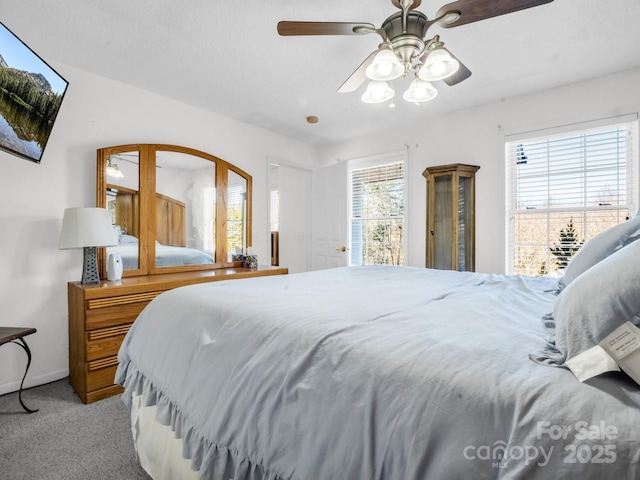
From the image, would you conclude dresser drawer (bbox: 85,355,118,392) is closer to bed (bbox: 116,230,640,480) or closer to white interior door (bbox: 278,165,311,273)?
bed (bbox: 116,230,640,480)

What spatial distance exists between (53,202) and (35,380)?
4.56ft

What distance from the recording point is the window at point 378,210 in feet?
13.7

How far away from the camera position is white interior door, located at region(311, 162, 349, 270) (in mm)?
4469

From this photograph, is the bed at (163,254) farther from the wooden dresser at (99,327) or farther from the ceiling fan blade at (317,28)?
the ceiling fan blade at (317,28)

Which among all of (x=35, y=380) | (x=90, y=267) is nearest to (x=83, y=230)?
(x=90, y=267)

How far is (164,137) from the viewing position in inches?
126

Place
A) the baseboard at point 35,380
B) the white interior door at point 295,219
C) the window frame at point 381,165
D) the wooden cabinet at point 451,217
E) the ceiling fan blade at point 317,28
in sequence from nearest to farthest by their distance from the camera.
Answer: the ceiling fan blade at point 317,28, the baseboard at point 35,380, the wooden cabinet at point 451,217, the window frame at point 381,165, the white interior door at point 295,219

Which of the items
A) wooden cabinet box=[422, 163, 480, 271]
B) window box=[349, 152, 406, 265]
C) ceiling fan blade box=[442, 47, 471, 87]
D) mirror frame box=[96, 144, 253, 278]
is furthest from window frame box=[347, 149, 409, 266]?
ceiling fan blade box=[442, 47, 471, 87]

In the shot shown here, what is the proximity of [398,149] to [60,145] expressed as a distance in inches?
137

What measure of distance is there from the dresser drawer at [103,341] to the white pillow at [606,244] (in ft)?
9.07

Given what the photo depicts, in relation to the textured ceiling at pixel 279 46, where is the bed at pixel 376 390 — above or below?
below

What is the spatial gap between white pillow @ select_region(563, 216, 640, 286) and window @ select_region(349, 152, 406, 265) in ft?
9.11

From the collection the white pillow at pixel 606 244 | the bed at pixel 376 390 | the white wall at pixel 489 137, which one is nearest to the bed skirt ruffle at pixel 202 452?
the bed at pixel 376 390

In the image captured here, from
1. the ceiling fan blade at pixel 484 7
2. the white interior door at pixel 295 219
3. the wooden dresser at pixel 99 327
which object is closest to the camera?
the ceiling fan blade at pixel 484 7
